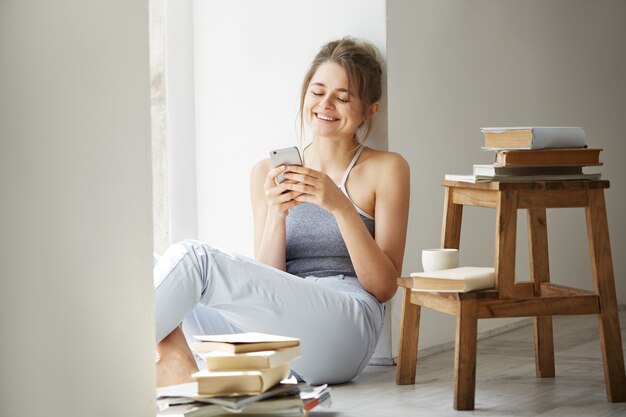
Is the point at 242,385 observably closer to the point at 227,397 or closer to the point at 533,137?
the point at 227,397

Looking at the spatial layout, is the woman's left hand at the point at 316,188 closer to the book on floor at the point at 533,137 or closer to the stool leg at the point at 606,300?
the book on floor at the point at 533,137

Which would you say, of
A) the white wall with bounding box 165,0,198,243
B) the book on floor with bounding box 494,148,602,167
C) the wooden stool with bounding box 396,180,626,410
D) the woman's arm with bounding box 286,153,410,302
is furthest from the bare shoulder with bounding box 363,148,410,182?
the white wall with bounding box 165,0,198,243

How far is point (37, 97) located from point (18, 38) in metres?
0.12

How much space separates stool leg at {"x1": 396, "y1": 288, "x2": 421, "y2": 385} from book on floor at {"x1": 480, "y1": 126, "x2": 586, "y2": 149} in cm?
56

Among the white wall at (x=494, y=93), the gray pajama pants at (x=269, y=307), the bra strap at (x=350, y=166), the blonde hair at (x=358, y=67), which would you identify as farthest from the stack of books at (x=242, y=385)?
the white wall at (x=494, y=93)

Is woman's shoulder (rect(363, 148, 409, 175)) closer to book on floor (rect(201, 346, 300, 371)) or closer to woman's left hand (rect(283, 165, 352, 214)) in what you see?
woman's left hand (rect(283, 165, 352, 214))

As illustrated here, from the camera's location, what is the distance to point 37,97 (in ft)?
6.42

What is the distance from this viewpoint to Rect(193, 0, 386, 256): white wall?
3865mm

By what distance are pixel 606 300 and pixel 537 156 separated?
1.51ft

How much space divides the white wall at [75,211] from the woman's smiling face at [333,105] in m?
1.34

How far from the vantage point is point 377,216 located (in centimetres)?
338

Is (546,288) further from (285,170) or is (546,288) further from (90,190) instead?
(90,190)

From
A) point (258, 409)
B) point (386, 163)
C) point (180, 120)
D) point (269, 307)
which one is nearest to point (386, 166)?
point (386, 163)

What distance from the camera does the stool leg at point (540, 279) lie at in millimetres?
3270
